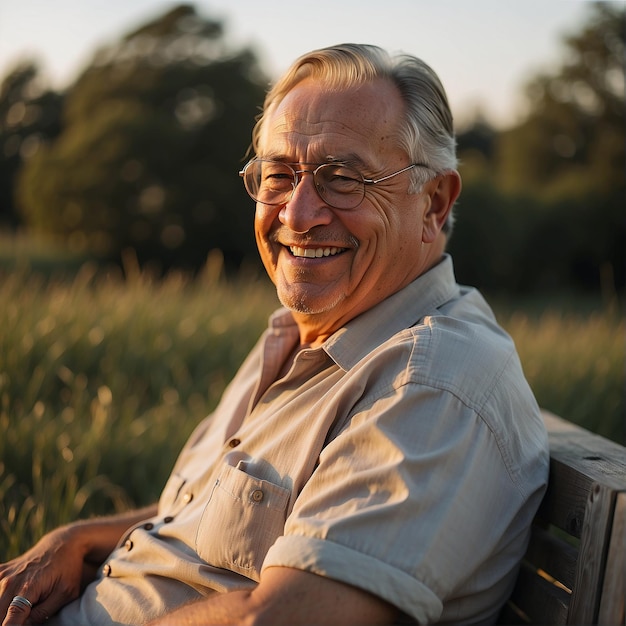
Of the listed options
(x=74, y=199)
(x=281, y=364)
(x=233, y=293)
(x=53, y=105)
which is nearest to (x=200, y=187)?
(x=74, y=199)

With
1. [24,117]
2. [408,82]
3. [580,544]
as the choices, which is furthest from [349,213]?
[24,117]

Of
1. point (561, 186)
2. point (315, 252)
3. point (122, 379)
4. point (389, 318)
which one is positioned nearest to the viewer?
point (389, 318)

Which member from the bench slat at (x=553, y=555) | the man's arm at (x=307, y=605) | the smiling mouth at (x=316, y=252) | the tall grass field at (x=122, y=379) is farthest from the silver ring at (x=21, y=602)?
the bench slat at (x=553, y=555)

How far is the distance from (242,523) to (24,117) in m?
28.1

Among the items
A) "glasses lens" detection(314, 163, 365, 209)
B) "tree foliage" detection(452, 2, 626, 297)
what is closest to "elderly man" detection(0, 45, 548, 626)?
"glasses lens" detection(314, 163, 365, 209)

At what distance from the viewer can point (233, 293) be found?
7.34 m

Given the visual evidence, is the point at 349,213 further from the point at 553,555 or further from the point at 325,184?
the point at 553,555

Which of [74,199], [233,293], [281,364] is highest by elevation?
[281,364]

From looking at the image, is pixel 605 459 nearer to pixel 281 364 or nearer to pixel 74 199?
pixel 281 364

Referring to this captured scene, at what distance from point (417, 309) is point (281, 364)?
51 centimetres

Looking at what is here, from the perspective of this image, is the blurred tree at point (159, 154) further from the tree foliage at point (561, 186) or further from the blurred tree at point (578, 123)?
the blurred tree at point (578, 123)

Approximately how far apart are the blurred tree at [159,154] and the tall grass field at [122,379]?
14800mm

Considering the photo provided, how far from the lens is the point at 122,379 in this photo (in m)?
4.81

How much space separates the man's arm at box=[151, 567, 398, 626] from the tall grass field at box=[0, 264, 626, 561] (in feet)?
4.75
